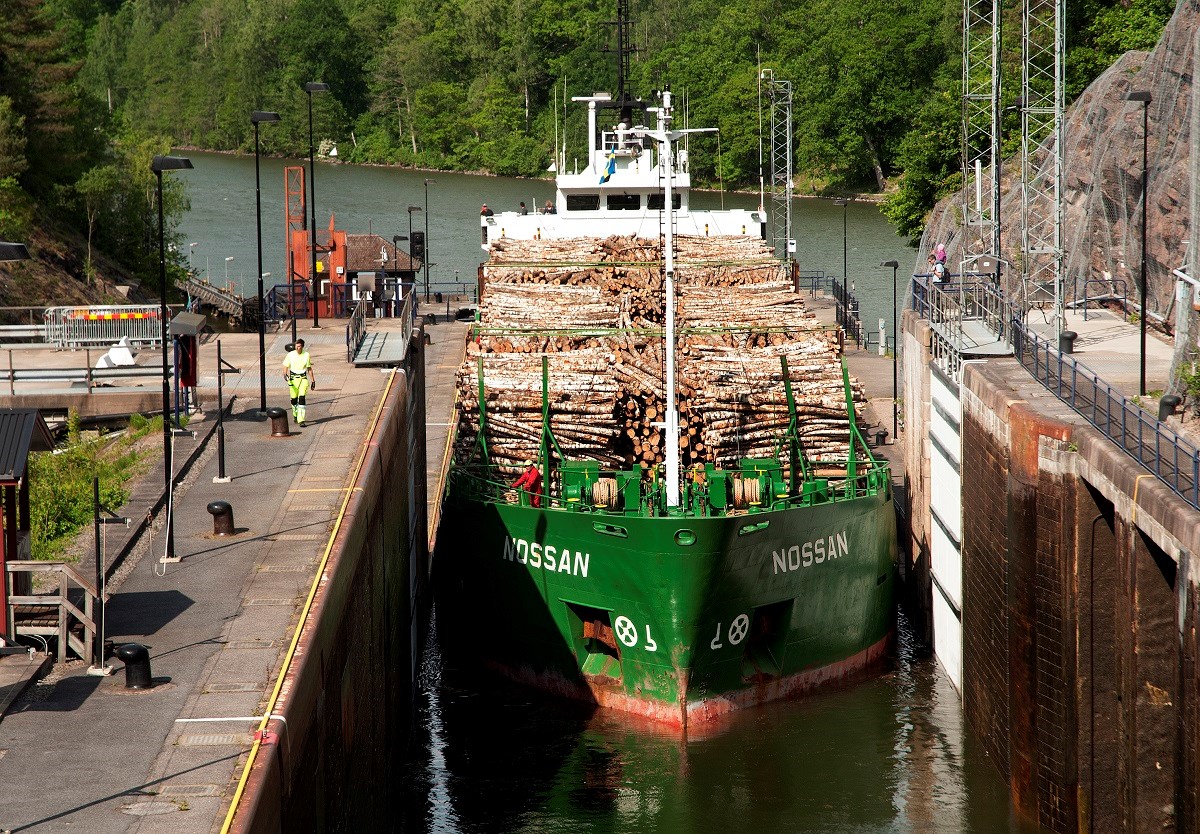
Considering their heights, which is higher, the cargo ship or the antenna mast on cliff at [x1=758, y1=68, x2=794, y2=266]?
the antenna mast on cliff at [x1=758, y1=68, x2=794, y2=266]

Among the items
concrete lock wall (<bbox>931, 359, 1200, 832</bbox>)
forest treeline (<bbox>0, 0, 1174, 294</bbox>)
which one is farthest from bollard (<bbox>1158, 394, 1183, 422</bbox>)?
forest treeline (<bbox>0, 0, 1174, 294</bbox>)

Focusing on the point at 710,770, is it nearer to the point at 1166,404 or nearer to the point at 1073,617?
the point at 1073,617

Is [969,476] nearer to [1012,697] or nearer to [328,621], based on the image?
[1012,697]

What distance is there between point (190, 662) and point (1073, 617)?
11.8 m

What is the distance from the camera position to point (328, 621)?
63.6 ft

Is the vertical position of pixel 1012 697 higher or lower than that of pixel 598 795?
higher

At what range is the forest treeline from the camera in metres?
73.9

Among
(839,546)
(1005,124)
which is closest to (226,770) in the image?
(839,546)

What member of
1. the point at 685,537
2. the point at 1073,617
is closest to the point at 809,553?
the point at 685,537

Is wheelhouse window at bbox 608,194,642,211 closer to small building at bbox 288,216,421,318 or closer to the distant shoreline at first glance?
small building at bbox 288,216,421,318

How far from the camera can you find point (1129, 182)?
44.1 m

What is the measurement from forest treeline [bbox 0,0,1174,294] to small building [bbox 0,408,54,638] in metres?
52.3

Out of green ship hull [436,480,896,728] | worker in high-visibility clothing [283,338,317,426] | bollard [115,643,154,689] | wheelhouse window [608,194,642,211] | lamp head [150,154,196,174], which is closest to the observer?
bollard [115,643,154,689]

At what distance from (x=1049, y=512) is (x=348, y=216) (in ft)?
297
